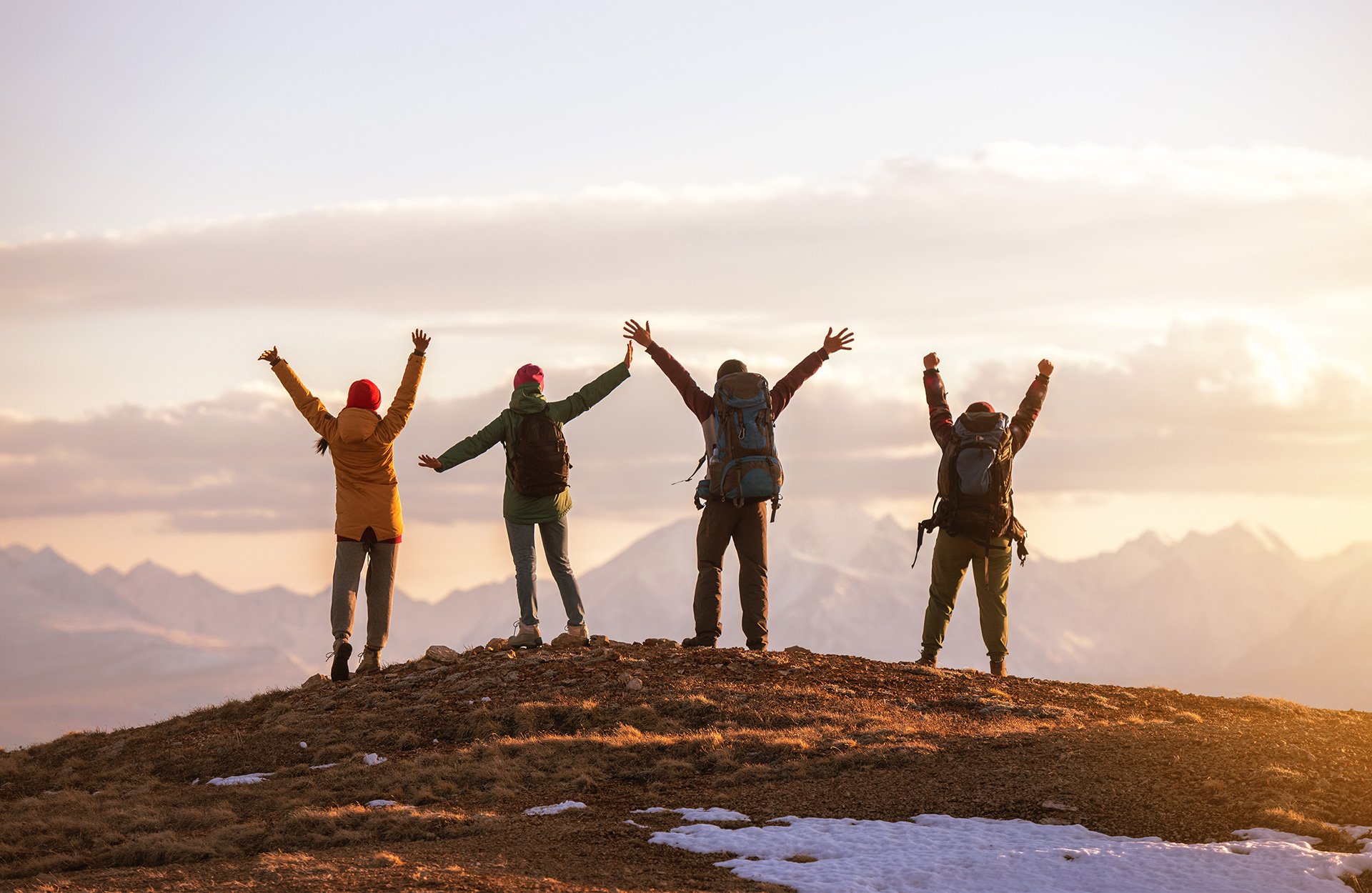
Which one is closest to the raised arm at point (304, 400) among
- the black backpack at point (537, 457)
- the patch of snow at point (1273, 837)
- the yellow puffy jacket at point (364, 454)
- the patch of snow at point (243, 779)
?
the yellow puffy jacket at point (364, 454)

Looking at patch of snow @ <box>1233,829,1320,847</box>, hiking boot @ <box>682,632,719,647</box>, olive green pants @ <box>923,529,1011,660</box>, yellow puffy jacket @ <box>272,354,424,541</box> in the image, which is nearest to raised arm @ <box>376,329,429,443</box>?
yellow puffy jacket @ <box>272,354,424,541</box>

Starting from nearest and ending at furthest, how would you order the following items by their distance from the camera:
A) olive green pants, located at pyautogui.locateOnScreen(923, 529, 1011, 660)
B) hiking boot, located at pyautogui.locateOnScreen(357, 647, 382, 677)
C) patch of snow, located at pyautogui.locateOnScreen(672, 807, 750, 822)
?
patch of snow, located at pyautogui.locateOnScreen(672, 807, 750, 822) → olive green pants, located at pyautogui.locateOnScreen(923, 529, 1011, 660) → hiking boot, located at pyautogui.locateOnScreen(357, 647, 382, 677)

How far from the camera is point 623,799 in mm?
13805

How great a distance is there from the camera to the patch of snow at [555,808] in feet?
43.8

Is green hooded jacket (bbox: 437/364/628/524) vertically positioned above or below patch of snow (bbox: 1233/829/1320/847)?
above

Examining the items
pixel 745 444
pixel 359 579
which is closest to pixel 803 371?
pixel 745 444

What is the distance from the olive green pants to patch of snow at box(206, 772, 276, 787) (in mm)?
8648

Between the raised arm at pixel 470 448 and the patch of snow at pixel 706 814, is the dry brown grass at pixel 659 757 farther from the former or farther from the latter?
the raised arm at pixel 470 448

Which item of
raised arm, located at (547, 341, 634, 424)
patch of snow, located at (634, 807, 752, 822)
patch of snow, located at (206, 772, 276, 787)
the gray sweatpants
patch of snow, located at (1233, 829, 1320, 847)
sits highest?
raised arm, located at (547, 341, 634, 424)

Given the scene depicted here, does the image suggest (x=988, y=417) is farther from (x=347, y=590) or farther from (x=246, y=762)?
(x=246, y=762)

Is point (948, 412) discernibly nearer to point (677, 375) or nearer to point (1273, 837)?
point (677, 375)

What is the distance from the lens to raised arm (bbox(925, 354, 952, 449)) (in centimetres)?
1955

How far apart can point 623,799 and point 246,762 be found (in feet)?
17.2

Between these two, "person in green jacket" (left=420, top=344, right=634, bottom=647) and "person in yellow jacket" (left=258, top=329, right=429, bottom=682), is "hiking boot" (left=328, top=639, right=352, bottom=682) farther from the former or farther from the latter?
"person in green jacket" (left=420, top=344, right=634, bottom=647)
